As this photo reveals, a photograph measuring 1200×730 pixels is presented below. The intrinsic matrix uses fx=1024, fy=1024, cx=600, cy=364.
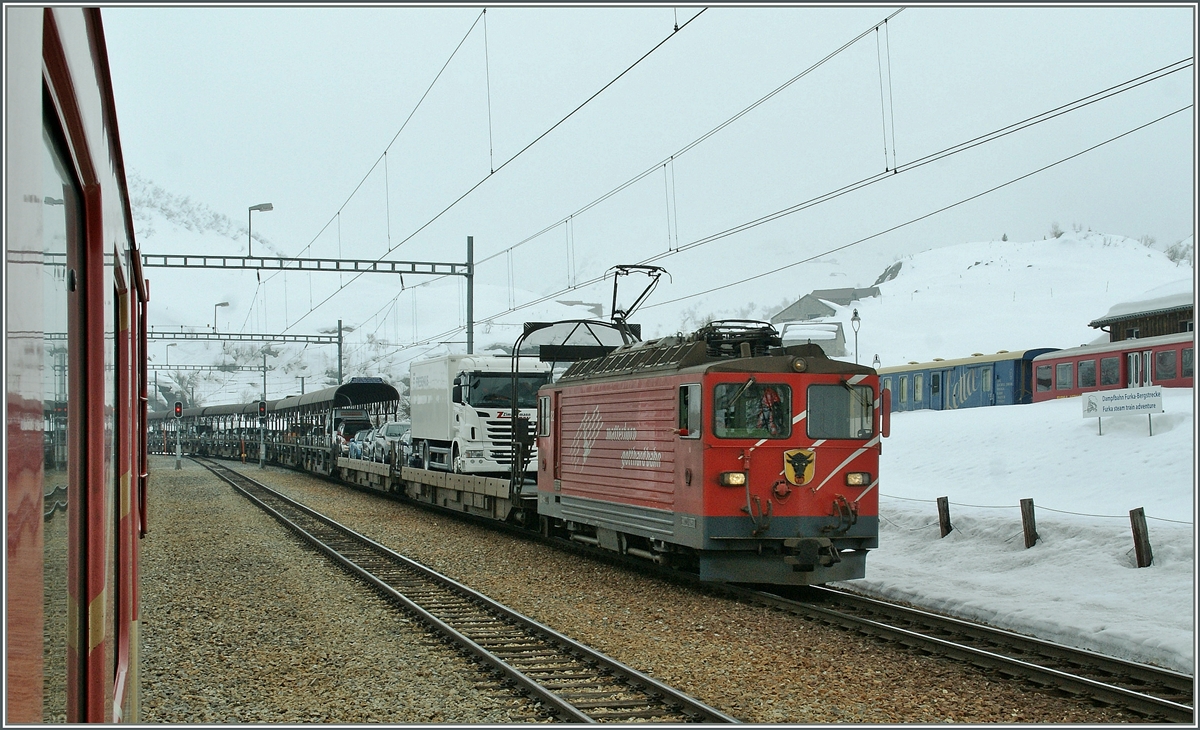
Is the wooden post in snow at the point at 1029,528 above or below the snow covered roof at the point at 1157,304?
below

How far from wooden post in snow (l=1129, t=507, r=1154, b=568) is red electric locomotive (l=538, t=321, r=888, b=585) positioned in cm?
311

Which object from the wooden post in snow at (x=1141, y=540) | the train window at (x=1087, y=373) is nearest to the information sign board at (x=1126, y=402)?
the wooden post in snow at (x=1141, y=540)

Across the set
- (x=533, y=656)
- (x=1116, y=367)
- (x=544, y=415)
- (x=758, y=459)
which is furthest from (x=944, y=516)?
(x=1116, y=367)

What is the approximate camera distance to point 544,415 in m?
16.5

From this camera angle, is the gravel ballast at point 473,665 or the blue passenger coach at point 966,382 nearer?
the gravel ballast at point 473,665

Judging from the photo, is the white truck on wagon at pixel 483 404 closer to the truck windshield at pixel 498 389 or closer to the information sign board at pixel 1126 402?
the truck windshield at pixel 498 389

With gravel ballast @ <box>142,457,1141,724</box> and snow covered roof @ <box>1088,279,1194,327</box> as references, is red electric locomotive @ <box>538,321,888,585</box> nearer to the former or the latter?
gravel ballast @ <box>142,457,1141,724</box>

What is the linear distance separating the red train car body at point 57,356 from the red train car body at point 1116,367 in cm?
3080

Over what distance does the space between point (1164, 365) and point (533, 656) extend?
1096 inches

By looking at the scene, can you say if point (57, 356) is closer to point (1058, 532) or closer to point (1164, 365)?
point (1058, 532)

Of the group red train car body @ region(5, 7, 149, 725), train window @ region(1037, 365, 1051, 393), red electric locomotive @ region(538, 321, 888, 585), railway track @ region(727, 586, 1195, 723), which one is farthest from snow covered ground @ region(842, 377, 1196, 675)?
train window @ region(1037, 365, 1051, 393)

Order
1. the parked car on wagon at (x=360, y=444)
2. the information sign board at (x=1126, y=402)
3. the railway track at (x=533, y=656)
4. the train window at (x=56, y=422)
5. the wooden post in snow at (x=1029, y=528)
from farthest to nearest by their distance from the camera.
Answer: the parked car on wagon at (x=360, y=444)
the information sign board at (x=1126, y=402)
the wooden post in snow at (x=1029, y=528)
the railway track at (x=533, y=656)
the train window at (x=56, y=422)

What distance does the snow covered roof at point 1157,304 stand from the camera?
3528 centimetres

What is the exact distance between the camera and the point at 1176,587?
441 inches
